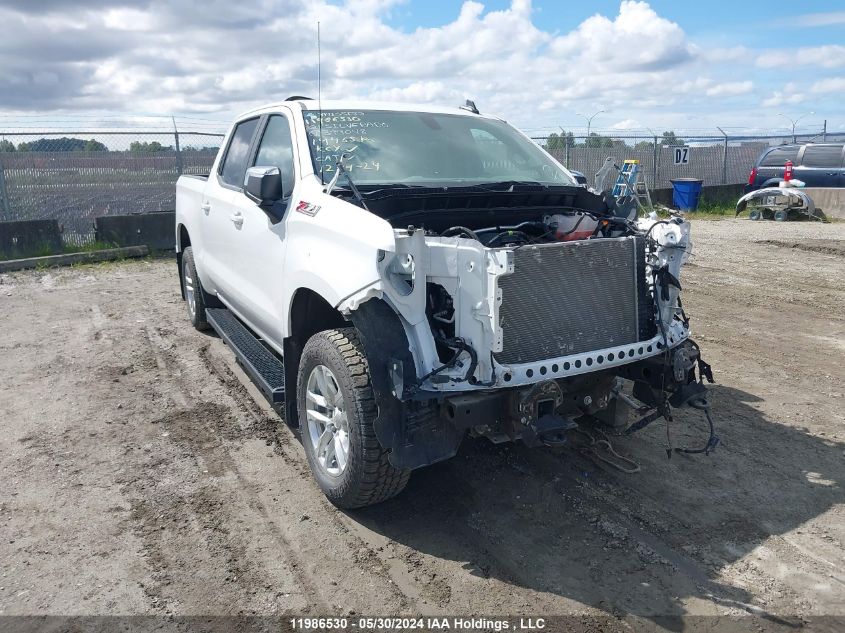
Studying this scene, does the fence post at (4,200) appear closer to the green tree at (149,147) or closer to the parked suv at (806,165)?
the green tree at (149,147)

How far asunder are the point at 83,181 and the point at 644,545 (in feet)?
41.1

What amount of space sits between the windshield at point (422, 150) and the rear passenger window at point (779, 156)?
15.5 metres

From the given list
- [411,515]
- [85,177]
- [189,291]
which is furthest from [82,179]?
[411,515]

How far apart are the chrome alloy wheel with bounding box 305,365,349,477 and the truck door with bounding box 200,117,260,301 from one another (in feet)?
5.74

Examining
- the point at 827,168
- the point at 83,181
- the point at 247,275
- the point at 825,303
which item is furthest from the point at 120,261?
the point at 827,168

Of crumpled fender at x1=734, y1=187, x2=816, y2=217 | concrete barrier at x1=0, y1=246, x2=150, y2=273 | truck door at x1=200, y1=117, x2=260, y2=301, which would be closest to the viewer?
truck door at x1=200, y1=117, x2=260, y2=301

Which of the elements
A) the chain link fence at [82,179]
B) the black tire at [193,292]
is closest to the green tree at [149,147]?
the chain link fence at [82,179]

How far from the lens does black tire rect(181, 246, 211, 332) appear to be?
22.4 ft

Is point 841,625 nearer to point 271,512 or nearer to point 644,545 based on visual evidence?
point 644,545

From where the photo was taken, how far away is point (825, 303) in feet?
26.5

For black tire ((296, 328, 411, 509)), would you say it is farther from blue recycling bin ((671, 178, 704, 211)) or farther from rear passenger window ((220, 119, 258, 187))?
blue recycling bin ((671, 178, 704, 211))

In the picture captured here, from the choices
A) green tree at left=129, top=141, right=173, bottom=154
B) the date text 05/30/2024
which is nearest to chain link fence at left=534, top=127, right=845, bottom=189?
green tree at left=129, top=141, right=173, bottom=154

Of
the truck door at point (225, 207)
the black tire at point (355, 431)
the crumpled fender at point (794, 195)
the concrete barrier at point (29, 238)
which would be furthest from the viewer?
the crumpled fender at point (794, 195)

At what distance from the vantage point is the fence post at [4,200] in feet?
40.3
